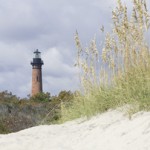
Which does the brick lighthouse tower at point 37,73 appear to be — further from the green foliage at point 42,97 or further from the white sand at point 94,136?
the white sand at point 94,136

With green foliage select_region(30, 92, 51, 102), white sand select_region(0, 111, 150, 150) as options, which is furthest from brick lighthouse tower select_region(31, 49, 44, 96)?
white sand select_region(0, 111, 150, 150)

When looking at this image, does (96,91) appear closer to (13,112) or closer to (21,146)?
(21,146)

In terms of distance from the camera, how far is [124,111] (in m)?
6.05

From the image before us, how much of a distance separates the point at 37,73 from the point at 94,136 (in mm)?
53181

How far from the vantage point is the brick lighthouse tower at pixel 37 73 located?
56.1 metres

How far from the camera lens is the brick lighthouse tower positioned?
56094mm

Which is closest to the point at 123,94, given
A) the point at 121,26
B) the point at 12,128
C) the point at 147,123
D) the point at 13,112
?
the point at 121,26

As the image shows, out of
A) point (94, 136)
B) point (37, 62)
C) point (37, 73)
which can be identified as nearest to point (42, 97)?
point (94, 136)

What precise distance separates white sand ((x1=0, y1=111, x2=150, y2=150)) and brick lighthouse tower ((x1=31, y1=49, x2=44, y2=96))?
48.5 m

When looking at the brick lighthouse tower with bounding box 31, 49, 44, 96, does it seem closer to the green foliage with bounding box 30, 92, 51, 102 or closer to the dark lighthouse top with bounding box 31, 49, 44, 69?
the dark lighthouse top with bounding box 31, 49, 44, 69

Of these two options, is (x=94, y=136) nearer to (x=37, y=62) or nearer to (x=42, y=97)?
(x=42, y=97)

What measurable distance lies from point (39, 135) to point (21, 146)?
0.49 metres

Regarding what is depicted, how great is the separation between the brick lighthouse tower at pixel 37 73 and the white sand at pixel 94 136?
4849 centimetres

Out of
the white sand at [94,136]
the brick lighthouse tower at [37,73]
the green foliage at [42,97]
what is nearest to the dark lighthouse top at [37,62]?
the brick lighthouse tower at [37,73]
